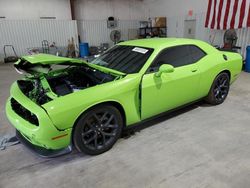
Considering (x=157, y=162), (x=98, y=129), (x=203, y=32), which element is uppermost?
(x=203, y=32)

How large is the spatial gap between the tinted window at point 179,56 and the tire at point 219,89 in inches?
23.1

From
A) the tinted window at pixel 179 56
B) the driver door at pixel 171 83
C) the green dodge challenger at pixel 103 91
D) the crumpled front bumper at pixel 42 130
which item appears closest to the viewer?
the crumpled front bumper at pixel 42 130

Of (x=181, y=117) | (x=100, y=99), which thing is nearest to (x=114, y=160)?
(x=100, y=99)

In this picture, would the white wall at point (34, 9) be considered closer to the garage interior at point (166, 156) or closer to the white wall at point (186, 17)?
the garage interior at point (166, 156)

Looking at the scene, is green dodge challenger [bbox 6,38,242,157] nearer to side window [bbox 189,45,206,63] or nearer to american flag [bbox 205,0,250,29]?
side window [bbox 189,45,206,63]

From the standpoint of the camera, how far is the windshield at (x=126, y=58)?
2.50 m

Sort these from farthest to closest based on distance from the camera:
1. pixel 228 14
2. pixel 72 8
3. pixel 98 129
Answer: pixel 72 8 < pixel 228 14 < pixel 98 129

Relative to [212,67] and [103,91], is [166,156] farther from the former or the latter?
[212,67]

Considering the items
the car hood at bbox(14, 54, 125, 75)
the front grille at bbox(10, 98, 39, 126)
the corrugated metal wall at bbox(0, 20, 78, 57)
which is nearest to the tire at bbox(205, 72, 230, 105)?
the car hood at bbox(14, 54, 125, 75)

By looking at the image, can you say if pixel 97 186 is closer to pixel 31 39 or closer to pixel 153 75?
pixel 153 75

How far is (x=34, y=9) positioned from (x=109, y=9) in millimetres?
4087

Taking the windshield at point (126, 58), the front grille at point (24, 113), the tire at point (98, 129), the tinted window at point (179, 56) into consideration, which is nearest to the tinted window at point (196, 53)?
the tinted window at point (179, 56)

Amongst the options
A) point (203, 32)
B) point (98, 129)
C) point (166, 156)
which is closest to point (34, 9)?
point (203, 32)

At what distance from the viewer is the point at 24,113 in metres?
2.14
